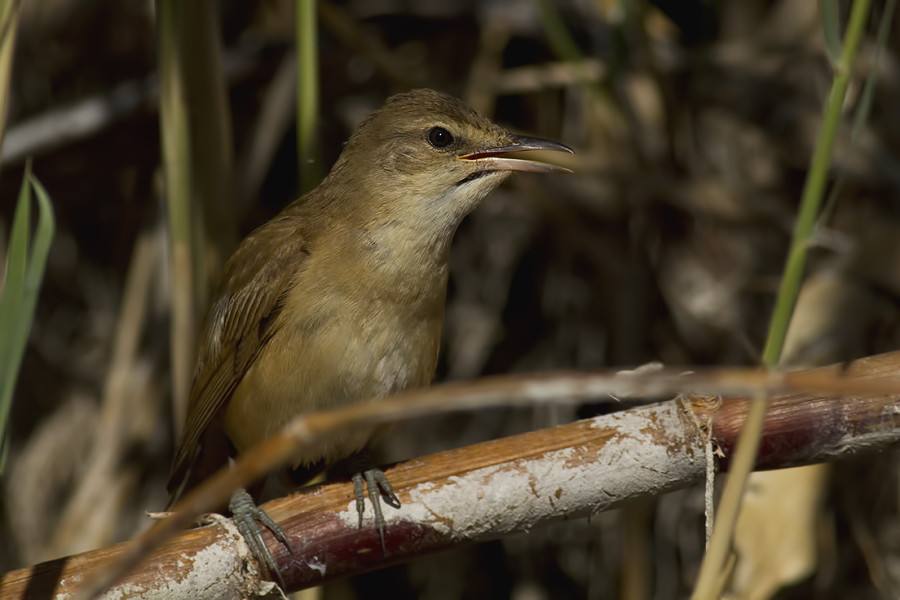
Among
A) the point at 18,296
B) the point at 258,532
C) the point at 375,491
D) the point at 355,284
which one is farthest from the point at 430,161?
the point at 18,296

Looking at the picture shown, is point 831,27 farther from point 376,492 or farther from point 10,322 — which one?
point 10,322

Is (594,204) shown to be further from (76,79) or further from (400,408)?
(400,408)

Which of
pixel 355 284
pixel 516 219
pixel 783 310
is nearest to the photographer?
pixel 783 310

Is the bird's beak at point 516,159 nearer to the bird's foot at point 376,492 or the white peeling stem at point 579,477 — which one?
the white peeling stem at point 579,477

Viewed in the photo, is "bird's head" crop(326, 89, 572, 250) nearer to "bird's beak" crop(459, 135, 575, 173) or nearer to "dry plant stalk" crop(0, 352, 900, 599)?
"bird's beak" crop(459, 135, 575, 173)

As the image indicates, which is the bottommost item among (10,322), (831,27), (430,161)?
(10,322)
